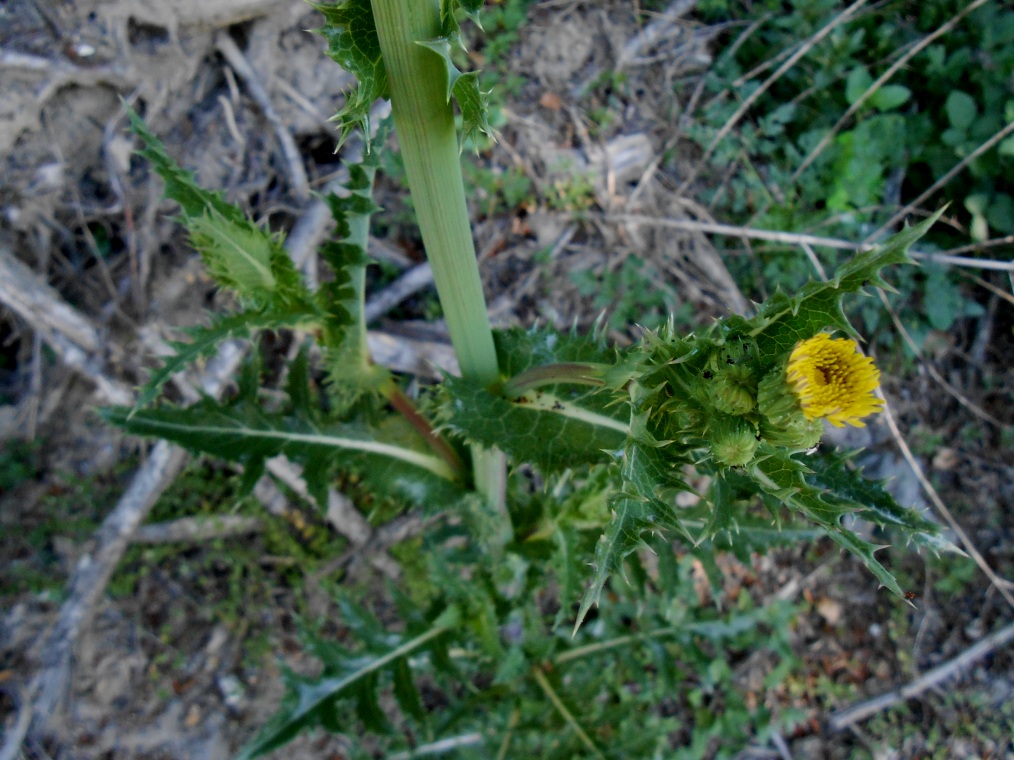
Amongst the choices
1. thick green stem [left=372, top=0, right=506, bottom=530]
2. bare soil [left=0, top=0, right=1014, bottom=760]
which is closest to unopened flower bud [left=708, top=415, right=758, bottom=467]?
thick green stem [left=372, top=0, right=506, bottom=530]

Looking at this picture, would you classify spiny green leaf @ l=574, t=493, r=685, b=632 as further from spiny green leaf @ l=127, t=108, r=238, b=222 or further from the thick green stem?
spiny green leaf @ l=127, t=108, r=238, b=222

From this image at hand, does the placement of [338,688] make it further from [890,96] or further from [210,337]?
[890,96]

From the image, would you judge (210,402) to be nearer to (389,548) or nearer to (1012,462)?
(389,548)

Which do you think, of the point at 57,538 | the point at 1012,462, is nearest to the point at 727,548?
the point at 1012,462

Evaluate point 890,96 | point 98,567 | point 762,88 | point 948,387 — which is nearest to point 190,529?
point 98,567

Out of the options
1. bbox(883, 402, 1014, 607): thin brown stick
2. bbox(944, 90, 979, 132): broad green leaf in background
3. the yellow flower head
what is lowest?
bbox(883, 402, 1014, 607): thin brown stick

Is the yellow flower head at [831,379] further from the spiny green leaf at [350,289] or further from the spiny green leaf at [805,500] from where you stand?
the spiny green leaf at [350,289]

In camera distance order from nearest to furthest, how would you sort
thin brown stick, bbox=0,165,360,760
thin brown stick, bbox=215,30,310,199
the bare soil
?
thin brown stick, bbox=0,165,360,760
the bare soil
thin brown stick, bbox=215,30,310,199
